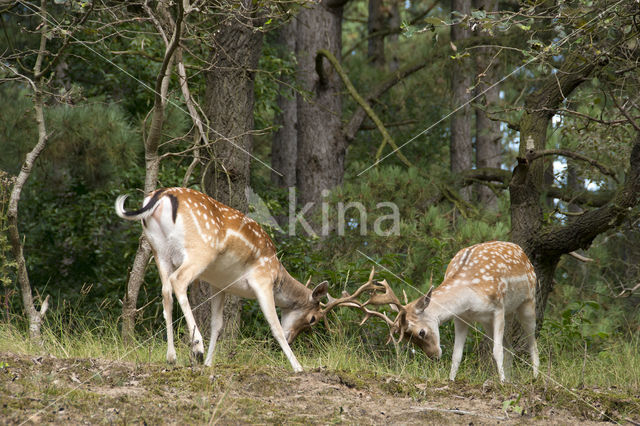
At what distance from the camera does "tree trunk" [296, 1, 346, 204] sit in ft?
36.2

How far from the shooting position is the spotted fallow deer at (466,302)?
6125mm

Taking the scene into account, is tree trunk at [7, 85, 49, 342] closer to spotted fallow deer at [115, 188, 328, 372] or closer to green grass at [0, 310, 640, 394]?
green grass at [0, 310, 640, 394]

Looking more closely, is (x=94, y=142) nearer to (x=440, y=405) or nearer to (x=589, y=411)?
(x=440, y=405)

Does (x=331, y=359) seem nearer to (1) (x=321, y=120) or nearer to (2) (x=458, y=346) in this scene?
(2) (x=458, y=346)

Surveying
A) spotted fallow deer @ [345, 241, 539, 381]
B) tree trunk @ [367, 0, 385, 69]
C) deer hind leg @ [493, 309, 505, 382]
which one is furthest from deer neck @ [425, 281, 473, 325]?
tree trunk @ [367, 0, 385, 69]

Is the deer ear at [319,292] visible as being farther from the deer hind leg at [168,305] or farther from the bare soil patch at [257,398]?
the deer hind leg at [168,305]

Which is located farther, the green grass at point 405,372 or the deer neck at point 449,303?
the deer neck at point 449,303

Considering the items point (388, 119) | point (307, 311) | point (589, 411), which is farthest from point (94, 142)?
point (388, 119)

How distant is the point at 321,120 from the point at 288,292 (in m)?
5.21

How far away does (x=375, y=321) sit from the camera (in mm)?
7410

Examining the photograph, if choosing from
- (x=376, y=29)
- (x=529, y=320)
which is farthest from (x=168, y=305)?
(x=376, y=29)

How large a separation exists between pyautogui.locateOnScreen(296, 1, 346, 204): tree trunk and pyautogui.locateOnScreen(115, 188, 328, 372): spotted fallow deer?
184 inches

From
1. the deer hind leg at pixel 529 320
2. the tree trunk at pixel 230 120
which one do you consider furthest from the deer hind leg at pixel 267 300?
the deer hind leg at pixel 529 320

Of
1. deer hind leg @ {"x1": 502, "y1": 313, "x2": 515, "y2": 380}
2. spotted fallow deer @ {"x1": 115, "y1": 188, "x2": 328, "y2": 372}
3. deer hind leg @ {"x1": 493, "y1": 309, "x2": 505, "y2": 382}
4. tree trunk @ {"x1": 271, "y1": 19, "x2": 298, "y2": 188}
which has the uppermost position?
tree trunk @ {"x1": 271, "y1": 19, "x2": 298, "y2": 188}
